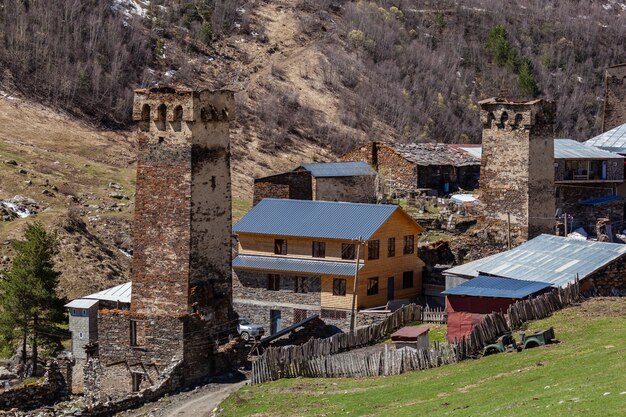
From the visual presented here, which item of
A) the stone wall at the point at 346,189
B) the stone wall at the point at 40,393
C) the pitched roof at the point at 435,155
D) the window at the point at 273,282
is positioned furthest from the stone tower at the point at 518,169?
the pitched roof at the point at 435,155

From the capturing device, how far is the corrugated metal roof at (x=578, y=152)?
7300cm

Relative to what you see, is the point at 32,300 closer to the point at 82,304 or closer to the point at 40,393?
the point at 82,304

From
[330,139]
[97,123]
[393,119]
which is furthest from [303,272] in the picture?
[393,119]

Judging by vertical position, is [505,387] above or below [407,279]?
above

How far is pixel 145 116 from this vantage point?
5044 cm

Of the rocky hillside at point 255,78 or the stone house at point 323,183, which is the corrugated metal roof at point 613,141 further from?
the rocky hillside at point 255,78

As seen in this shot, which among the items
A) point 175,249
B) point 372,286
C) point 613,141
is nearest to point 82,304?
point 175,249

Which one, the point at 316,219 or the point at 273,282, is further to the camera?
the point at 316,219

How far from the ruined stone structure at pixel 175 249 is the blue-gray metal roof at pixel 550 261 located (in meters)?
9.92

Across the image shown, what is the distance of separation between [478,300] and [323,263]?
13668mm

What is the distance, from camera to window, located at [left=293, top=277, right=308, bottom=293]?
57938 millimetres

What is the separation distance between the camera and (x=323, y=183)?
2950 inches

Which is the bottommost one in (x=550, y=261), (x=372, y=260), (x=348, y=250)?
(x=372, y=260)

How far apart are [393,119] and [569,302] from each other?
7624 cm
